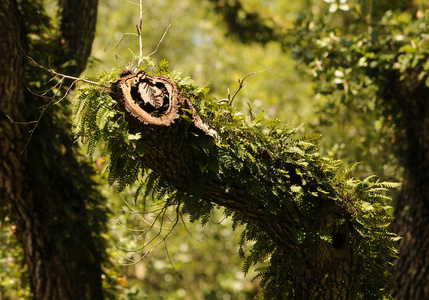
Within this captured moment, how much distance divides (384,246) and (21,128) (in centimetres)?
241

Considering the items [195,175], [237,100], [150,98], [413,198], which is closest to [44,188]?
[195,175]

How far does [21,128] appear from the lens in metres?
3.17

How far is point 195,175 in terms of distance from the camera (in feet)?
7.38

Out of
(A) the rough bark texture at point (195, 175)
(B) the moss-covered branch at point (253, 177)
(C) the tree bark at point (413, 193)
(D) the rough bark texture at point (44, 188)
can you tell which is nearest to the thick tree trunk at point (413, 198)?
(C) the tree bark at point (413, 193)

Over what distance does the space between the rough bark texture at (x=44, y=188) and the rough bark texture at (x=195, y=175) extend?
1.41 meters

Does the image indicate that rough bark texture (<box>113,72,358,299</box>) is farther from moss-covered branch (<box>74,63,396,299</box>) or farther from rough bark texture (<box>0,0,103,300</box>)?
rough bark texture (<box>0,0,103,300</box>)

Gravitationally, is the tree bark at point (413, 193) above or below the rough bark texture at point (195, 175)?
above

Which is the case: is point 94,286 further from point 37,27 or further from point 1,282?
point 37,27

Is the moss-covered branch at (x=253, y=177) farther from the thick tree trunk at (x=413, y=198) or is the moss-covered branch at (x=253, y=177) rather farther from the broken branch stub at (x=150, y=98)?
the thick tree trunk at (x=413, y=198)

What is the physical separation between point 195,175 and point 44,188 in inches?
65.6

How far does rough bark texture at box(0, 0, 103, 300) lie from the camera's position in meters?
3.11

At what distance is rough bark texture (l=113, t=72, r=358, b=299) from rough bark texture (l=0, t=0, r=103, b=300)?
1.41 metres

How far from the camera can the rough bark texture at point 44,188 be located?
123 inches

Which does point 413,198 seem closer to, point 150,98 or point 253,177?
point 253,177
